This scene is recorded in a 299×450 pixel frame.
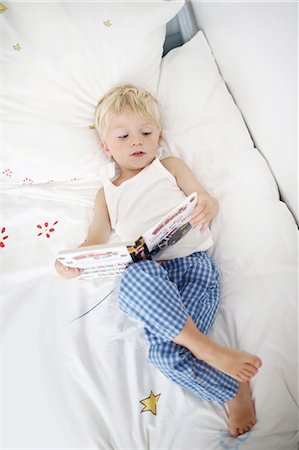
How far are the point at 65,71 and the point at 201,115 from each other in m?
0.48

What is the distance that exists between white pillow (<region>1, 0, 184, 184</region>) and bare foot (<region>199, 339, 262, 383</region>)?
0.73m

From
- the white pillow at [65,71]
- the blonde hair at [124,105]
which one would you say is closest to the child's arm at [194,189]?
the blonde hair at [124,105]

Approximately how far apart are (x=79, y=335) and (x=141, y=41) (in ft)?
3.21

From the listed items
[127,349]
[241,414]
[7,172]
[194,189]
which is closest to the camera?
[241,414]

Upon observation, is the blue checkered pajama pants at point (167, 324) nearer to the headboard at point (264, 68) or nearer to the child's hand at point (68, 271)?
the child's hand at point (68, 271)

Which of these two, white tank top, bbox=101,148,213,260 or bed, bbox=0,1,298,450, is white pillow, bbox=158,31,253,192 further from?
white tank top, bbox=101,148,213,260

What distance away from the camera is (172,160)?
45.5 inches

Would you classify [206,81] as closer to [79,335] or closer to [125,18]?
[125,18]

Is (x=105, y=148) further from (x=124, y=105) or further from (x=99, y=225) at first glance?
(x=99, y=225)

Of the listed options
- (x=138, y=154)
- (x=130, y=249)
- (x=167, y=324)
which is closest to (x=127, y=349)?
(x=167, y=324)

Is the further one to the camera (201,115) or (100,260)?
(201,115)

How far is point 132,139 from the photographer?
3.69 ft

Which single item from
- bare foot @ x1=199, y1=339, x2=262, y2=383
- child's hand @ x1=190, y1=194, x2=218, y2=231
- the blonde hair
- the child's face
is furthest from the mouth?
bare foot @ x1=199, y1=339, x2=262, y2=383

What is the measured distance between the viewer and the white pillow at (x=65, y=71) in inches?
44.3
